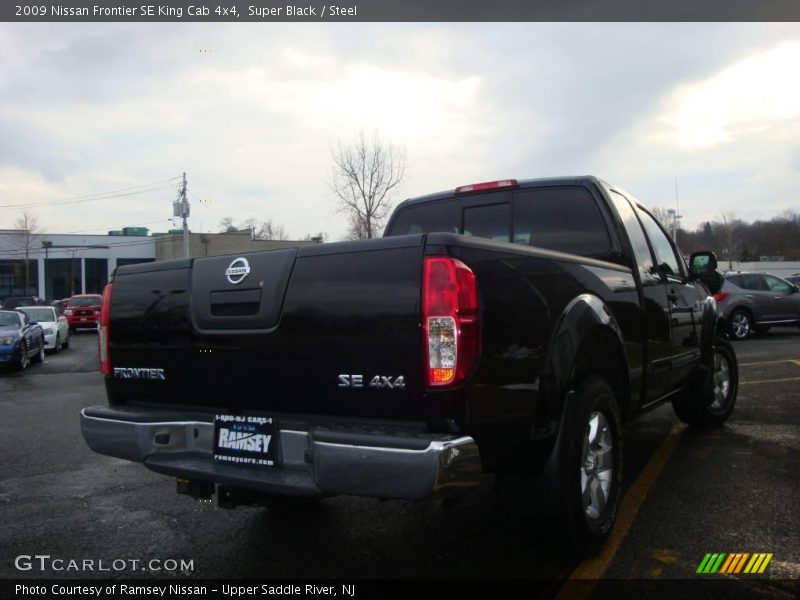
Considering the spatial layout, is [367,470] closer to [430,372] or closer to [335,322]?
[430,372]

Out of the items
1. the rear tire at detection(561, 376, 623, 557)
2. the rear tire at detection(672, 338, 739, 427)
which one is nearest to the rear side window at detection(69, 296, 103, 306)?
the rear tire at detection(672, 338, 739, 427)

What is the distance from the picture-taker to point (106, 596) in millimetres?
3080

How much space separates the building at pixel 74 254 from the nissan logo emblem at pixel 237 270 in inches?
1890

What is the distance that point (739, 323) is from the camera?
15367 millimetres

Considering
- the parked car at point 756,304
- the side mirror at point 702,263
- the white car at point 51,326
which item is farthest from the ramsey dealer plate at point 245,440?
the white car at point 51,326

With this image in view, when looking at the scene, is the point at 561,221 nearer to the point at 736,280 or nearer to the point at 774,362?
the point at 774,362

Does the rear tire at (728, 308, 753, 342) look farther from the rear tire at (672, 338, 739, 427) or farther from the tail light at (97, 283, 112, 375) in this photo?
the tail light at (97, 283, 112, 375)

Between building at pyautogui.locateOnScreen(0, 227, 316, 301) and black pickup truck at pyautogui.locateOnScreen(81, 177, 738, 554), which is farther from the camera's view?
building at pyautogui.locateOnScreen(0, 227, 316, 301)

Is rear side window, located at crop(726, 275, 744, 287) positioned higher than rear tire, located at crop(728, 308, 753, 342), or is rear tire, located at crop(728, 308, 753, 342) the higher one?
rear side window, located at crop(726, 275, 744, 287)

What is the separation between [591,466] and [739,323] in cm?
1414

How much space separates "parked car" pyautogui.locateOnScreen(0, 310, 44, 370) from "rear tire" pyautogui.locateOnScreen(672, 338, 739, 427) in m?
12.8

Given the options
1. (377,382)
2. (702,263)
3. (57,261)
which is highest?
(57,261)

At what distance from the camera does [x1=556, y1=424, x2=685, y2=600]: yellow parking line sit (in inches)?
117

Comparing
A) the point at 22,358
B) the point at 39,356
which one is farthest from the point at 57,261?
the point at 22,358
